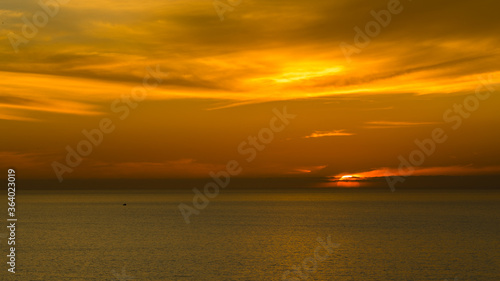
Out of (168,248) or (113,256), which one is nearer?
(113,256)

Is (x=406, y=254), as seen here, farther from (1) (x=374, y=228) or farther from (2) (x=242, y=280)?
(1) (x=374, y=228)

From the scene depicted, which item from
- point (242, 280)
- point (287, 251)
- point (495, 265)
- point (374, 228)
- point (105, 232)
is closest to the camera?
point (242, 280)

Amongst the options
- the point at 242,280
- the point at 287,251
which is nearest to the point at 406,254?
the point at 287,251

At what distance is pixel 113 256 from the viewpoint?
83812 mm

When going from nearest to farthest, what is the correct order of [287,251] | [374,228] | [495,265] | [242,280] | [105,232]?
1. [242,280]
2. [495,265]
3. [287,251]
4. [105,232]
5. [374,228]

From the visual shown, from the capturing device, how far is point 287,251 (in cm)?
8894

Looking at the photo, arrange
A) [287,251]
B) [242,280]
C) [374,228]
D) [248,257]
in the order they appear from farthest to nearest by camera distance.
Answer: [374,228] → [287,251] → [248,257] → [242,280]

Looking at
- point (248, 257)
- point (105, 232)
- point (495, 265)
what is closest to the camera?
point (495, 265)

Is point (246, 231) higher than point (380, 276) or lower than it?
higher

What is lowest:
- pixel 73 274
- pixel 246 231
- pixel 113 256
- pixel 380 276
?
pixel 380 276

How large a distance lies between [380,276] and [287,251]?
23519 millimetres

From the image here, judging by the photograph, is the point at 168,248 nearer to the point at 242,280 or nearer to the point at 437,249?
the point at 242,280

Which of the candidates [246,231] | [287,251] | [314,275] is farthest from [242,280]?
[246,231]

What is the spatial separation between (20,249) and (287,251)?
4274 cm
